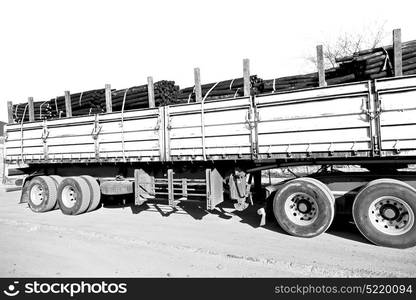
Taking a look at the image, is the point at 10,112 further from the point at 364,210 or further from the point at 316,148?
the point at 364,210

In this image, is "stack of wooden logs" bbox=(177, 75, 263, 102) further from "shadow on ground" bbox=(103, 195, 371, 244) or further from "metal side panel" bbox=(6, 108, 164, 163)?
"shadow on ground" bbox=(103, 195, 371, 244)

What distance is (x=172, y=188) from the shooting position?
295 inches

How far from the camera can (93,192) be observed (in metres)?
8.52

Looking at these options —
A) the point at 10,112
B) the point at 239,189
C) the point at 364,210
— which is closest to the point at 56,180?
the point at 10,112

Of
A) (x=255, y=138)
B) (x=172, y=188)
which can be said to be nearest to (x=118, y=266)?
(x=172, y=188)

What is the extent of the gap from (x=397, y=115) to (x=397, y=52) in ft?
3.80

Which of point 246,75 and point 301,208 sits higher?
point 246,75

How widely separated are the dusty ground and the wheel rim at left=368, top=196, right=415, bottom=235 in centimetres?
36

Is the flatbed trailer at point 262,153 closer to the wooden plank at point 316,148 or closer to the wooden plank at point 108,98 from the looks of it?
the wooden plank at point 316,148

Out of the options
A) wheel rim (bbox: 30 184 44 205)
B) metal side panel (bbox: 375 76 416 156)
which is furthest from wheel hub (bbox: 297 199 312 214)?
wheel rim (bbox: 30 184 44 205)

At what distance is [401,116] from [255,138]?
2.56m

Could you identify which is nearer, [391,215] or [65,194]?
→ [391,215]

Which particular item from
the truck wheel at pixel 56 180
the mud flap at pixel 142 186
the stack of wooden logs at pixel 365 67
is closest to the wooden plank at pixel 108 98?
the mud flap at pixel 142 186

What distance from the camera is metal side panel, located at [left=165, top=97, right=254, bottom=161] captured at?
21.6ft
